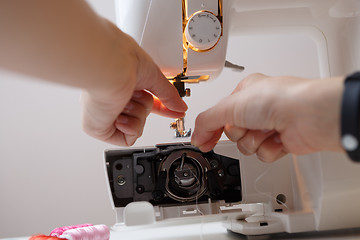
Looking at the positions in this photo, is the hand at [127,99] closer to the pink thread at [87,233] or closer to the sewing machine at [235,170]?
the sewing machine at [235,170]

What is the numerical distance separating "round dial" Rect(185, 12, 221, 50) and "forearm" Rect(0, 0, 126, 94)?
33cm

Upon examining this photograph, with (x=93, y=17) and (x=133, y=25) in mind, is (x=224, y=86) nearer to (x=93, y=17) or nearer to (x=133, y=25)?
(x=133, y=25)

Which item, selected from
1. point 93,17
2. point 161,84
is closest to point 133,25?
point 161,84

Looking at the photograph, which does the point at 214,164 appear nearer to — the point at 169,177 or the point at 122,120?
the point at 169,177

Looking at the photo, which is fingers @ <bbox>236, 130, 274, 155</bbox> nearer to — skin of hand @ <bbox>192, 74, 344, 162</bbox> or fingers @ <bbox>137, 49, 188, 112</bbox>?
skin of hand @ <bbox>192, 74, 344, 162</bbox>

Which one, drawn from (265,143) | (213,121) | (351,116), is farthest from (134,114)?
(351,116)

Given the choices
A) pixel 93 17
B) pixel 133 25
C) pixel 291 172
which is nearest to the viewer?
pixel 93 17

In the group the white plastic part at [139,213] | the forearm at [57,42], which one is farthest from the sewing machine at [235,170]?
the forearm at [57,42]

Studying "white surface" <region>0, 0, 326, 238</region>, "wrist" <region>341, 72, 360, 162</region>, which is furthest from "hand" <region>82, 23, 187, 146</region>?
"white surface" <region>0, 0, 326, 238</region>

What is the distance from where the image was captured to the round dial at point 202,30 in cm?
88

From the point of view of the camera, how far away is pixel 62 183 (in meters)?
1.80

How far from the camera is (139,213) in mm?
989

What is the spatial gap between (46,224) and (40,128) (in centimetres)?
42

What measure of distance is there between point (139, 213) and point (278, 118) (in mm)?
458
